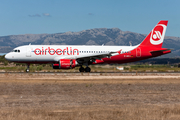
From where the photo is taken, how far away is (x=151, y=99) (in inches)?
614

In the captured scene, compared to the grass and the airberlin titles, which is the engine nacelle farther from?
the grass

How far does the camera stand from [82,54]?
38.6m

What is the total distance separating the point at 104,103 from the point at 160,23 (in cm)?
3079

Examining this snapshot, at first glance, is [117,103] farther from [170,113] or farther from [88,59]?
[88,59]

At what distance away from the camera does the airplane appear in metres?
37.0

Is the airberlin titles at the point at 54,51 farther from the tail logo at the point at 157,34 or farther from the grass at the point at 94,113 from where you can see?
the grass at the point at 94,113

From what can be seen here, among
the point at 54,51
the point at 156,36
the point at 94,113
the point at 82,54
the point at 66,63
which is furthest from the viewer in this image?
the point at 156,36

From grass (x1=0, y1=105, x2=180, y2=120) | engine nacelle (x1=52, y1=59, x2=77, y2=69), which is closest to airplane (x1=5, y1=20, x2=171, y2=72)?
engine nacelle (x1=52, y1=59, x2=77, y2=69)

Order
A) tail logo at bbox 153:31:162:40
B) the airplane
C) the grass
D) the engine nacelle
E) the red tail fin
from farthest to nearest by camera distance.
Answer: tail logo at bbox 153:31:162:40 → the red tail fin → the airplane → the engine nacelle → the grass

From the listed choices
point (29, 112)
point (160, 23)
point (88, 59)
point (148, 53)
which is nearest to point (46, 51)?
point (88, 59)

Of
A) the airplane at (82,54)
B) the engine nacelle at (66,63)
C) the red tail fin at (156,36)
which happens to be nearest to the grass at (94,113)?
the engine nacelle at (66,63)

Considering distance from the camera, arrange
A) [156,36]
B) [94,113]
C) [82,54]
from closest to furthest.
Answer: [94,113] < [82,54] < [156,36]

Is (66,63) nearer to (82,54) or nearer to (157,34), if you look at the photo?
→ (82,54)

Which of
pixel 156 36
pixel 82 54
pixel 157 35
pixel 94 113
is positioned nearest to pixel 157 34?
pixel 157 35
